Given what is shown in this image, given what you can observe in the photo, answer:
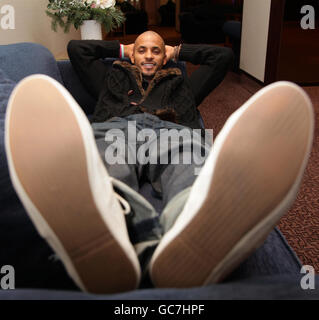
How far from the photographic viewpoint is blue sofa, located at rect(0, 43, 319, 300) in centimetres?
46

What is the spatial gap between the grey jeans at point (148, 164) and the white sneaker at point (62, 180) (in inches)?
4.8

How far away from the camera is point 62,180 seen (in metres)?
0.45

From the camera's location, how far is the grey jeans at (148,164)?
2.06 feet

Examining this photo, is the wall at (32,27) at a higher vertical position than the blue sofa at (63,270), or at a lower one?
higher

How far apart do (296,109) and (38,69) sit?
4.00 ft

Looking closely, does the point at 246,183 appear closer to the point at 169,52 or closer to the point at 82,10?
the point at 169,52

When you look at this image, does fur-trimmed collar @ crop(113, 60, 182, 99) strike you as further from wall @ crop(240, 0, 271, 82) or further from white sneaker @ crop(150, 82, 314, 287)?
wall @ crop(240, 0, 271, 82)

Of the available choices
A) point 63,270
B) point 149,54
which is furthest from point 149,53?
point 63,270

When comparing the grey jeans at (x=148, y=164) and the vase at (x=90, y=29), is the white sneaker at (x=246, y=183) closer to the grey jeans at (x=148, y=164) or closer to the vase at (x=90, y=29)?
the grey jeans at (x=148, y=164)

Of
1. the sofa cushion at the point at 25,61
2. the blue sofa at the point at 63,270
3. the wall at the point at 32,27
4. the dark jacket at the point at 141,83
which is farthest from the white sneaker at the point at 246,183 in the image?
the wall at the point at 32,27
